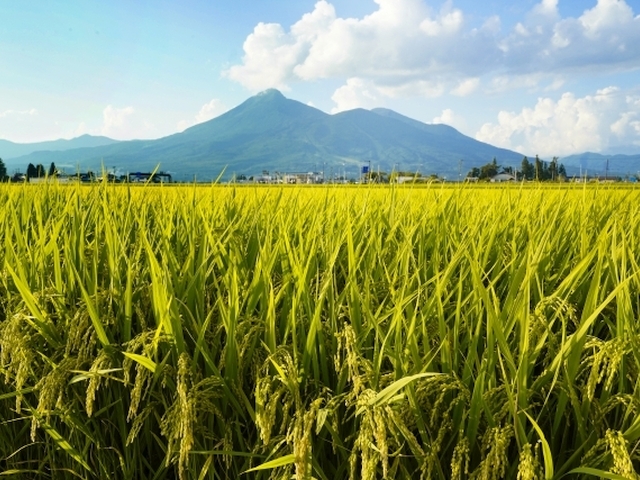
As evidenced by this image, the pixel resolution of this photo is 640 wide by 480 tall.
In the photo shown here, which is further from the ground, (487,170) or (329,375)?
(487,170)

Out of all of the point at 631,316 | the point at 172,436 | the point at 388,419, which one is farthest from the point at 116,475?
the point at 631,316

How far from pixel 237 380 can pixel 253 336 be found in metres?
0.11

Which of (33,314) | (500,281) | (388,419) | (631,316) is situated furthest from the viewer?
(500,281)

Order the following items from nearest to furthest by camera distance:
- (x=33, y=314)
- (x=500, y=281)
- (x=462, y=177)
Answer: (x=33, y=314) < (x=500, y=281) < (x=462, y=177)

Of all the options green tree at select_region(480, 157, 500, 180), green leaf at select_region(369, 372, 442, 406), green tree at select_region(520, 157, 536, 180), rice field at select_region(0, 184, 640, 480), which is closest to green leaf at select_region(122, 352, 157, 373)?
rice field at select_region(0, 184, 640, 480)

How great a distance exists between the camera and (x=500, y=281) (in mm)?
1677

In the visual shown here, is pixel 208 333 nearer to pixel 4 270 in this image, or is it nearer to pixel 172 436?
pixel 172 436

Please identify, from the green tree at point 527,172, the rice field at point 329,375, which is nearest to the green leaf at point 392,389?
the rice field at point 329,375

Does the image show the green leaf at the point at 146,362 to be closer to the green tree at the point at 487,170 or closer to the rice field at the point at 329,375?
the rice field at the point at 329,375

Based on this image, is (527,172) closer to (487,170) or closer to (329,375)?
(329,375)

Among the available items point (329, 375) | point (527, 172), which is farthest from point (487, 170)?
point (329, 375)

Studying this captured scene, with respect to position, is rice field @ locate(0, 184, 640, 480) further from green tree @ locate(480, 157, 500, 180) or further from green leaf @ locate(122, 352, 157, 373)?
green tree @ locate(480, 157, 500, 180)

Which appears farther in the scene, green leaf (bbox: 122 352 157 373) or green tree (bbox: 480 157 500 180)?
green tree (bbox: 480 157 500 180)

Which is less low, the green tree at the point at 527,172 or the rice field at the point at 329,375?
the green tree at the point at 527,172
